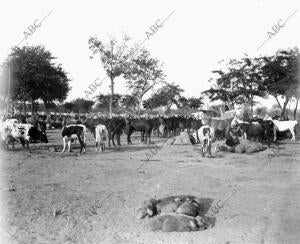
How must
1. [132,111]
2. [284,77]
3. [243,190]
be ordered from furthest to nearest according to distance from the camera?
[132,111], [284,77], [243,190]

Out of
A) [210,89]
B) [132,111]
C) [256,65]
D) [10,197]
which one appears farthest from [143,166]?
[132,111]

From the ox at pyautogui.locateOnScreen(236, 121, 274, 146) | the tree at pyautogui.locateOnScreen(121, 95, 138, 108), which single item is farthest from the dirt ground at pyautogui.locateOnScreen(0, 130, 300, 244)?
the tree at pyautogui.locateOnScreen(121, 95, 138, 108)

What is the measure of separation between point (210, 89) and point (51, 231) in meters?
40.7

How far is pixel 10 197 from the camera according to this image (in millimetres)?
9180

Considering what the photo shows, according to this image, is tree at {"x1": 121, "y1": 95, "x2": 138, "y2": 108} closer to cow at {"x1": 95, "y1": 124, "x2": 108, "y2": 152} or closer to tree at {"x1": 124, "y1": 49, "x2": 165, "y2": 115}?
A: tree at {"x1": 124, "y1": 49, "x2": 165, "y2": 115}

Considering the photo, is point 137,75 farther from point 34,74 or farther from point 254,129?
point 254,129

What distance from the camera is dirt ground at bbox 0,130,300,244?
23.0 feet

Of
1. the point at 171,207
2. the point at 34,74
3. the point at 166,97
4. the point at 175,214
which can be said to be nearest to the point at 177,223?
the point at 175,214

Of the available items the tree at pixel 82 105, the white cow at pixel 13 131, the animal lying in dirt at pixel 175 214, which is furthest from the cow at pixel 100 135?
the tree at pixel 82 105

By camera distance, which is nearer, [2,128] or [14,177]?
[14,177]

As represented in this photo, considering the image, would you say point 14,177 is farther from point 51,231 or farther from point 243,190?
point 243,190

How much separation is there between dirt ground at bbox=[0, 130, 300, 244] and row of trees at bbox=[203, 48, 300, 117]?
75.7 ft

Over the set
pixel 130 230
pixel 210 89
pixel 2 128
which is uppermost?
pixel 210 89

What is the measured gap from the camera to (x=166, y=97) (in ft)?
186
